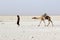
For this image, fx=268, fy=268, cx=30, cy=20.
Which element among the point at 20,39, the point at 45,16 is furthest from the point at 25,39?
the point at 45,16

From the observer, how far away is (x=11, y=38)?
39.1 feet

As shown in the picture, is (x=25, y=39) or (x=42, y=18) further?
(x=42, y=18)

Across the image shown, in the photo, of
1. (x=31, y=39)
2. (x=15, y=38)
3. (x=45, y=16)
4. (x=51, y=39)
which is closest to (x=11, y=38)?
(x=15, y=38)

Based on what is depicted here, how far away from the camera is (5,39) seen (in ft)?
37.9

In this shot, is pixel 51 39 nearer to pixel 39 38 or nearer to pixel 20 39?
pixel 39 38

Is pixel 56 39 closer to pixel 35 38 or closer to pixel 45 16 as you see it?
pixel 35 38

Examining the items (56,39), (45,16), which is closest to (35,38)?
(56,39)

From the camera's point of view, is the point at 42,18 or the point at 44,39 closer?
the point at 44,39

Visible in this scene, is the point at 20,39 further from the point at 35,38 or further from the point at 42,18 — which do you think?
the point at 42,18

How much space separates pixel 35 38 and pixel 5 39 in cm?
137

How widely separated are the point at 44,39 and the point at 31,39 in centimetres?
57

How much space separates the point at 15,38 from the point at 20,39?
1.16ft

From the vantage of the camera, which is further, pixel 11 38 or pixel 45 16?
pixel 45 16

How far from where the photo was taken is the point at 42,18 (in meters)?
19.5
